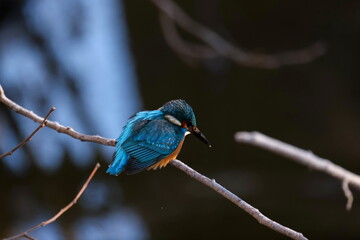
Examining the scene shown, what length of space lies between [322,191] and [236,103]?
0.94 m

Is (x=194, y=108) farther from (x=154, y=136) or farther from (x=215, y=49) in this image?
(x=154, y=136)

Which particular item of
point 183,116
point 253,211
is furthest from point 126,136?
point 253,211

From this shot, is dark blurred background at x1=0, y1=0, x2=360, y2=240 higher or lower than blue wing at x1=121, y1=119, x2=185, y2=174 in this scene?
lower

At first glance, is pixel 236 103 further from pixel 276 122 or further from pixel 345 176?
pixel 345 176

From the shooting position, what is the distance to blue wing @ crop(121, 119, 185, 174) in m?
2.05

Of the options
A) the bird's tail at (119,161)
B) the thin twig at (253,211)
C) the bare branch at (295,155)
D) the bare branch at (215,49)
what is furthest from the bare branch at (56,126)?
the bare branch at (215,49)

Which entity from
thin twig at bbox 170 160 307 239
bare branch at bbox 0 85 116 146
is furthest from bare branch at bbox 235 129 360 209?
bare branch at bbox 0 85 116 146

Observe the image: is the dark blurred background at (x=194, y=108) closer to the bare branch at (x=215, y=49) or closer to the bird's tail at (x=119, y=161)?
the bare branch at (x=215, y=49)

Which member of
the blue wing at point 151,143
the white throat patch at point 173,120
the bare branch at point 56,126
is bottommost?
the blue wing at point 151,143

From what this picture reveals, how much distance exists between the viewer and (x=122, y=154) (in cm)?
203

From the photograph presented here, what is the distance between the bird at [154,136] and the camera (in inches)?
80.6

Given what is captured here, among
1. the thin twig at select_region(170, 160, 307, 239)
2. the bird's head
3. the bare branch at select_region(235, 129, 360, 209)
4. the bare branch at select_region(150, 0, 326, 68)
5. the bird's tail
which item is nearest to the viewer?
the thin twig at select_region(170, 160, 307, 239)

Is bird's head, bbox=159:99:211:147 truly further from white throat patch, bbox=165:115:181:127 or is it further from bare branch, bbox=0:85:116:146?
bare branch, bbox=0:85:116:146

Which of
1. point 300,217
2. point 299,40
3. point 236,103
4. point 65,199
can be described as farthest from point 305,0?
point 65,199
